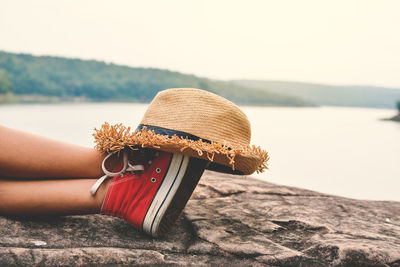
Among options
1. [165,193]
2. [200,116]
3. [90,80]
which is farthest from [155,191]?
[90,80]

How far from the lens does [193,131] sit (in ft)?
4.46

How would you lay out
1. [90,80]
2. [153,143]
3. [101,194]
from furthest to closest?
[90,80] → [101,194] → [153,143]

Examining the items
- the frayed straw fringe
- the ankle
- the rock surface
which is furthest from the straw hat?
the rock surface

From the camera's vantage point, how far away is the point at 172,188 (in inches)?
52.9

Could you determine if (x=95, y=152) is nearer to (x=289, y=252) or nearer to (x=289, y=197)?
(x=289, y=252)

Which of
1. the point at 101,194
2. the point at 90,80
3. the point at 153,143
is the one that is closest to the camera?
the point at 153,143

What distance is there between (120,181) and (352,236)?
40.6 inches

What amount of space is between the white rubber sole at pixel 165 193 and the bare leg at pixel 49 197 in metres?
0.23

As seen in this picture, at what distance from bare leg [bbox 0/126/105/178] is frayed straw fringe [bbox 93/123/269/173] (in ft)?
0.30

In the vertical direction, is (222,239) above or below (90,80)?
below

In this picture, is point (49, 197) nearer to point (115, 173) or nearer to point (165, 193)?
point (115, 173)

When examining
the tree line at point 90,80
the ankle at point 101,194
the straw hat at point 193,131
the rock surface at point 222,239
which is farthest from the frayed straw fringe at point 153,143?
the tree line at point 90,80

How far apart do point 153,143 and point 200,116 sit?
8.9 inches

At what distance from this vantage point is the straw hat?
51.0 inches
